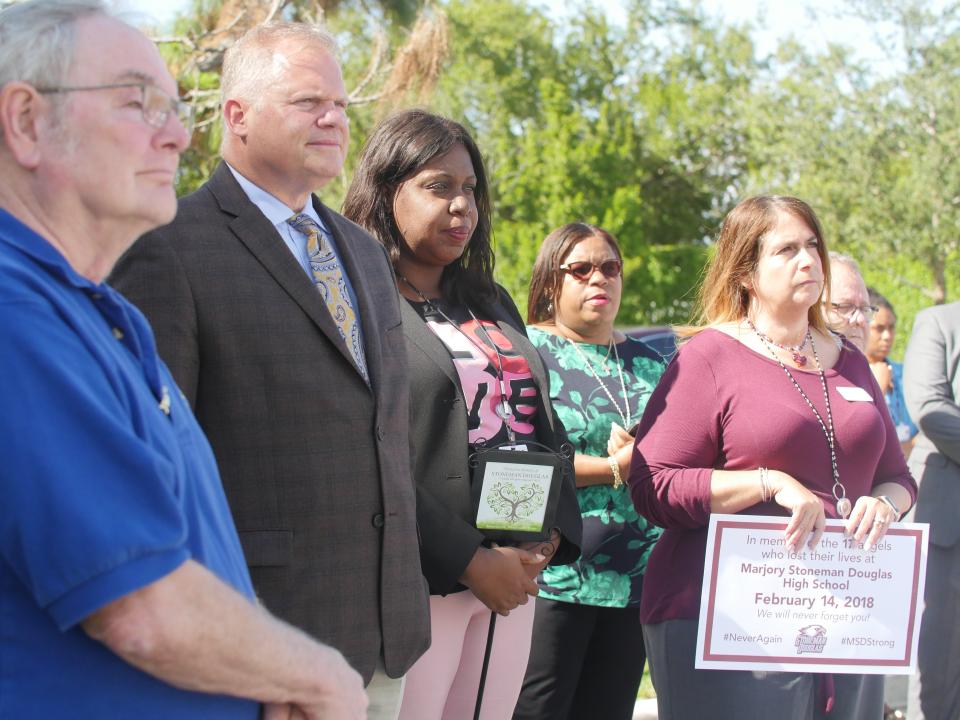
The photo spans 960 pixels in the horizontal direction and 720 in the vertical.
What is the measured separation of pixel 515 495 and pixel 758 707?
0.86 m

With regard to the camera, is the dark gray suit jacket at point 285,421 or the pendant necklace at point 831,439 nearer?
the dark gray suit jacket at point 285,421

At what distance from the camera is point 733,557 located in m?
2.94

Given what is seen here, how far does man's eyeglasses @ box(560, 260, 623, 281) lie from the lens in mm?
4445

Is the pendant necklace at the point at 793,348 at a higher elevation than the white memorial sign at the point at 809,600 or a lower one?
higher

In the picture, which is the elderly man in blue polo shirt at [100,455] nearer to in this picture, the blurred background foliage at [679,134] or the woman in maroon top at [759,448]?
the woman in maroon top at [759,448]

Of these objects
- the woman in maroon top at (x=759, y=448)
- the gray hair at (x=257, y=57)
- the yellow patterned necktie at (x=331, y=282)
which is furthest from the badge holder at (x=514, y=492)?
the gray hair at (x=257, y=57)

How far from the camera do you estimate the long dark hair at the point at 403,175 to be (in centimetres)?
326

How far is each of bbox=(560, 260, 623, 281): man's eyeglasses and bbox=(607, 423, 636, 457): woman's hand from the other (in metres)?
0.75

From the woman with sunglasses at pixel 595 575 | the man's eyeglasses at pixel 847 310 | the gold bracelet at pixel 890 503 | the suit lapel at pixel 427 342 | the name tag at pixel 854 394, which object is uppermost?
the man's eyeglasses at pixel 847 310

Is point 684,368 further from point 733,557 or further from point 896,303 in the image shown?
point 896,303

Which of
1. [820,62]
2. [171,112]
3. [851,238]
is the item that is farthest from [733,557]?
[820,62]

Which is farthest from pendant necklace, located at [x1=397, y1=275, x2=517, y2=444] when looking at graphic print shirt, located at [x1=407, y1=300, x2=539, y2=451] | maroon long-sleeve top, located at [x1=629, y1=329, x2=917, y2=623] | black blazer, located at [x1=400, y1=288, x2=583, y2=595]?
maroon long-sleeve top, located at [x1=629, y1=329, x2=917, y2=623]

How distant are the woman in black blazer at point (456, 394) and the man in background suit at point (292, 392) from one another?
1.38ft

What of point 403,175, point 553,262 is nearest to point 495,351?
point 403,175
